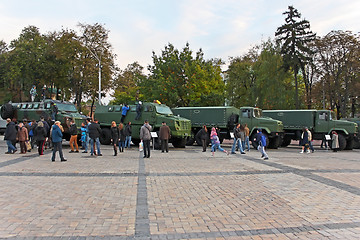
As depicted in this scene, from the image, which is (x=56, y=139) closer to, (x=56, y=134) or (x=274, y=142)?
(x=56, y=134)

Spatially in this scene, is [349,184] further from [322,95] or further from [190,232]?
[322,95]

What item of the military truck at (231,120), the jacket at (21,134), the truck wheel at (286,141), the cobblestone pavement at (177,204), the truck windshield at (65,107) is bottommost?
the cobblestone pavement at (177,204)

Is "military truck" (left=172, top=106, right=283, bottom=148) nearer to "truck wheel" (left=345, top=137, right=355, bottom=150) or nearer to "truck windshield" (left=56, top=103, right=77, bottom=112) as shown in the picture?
"truck wheel" (left=345, top=137, right=355, bottom=150)

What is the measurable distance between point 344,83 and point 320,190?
35202 millimetres

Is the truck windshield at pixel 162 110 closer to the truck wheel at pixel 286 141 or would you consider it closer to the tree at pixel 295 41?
the truck wheel at pixel 286 141

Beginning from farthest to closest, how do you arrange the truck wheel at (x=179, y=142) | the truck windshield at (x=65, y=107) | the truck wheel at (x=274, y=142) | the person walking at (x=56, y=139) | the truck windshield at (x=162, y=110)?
the truck wheel at (x=274, y=142) < the truck windshield at (x=65, y=107) < the truck wheel at (x=179, y=142) < the truck windshield at (x=162, y=110) < the person walking at (x=56, y=139)

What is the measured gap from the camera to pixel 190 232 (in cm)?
478

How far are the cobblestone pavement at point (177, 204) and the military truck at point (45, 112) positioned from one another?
400 inches

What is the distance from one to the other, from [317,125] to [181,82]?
15663mm

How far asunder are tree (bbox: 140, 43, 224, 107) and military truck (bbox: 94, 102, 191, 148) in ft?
37.1

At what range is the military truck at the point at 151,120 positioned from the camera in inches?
763

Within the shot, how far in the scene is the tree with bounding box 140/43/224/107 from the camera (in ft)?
109

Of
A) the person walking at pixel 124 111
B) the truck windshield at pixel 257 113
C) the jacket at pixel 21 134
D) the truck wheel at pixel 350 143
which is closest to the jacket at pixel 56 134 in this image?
the jacket at pixel 21 134

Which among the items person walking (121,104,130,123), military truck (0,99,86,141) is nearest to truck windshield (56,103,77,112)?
military truck (0,99,86,141)
